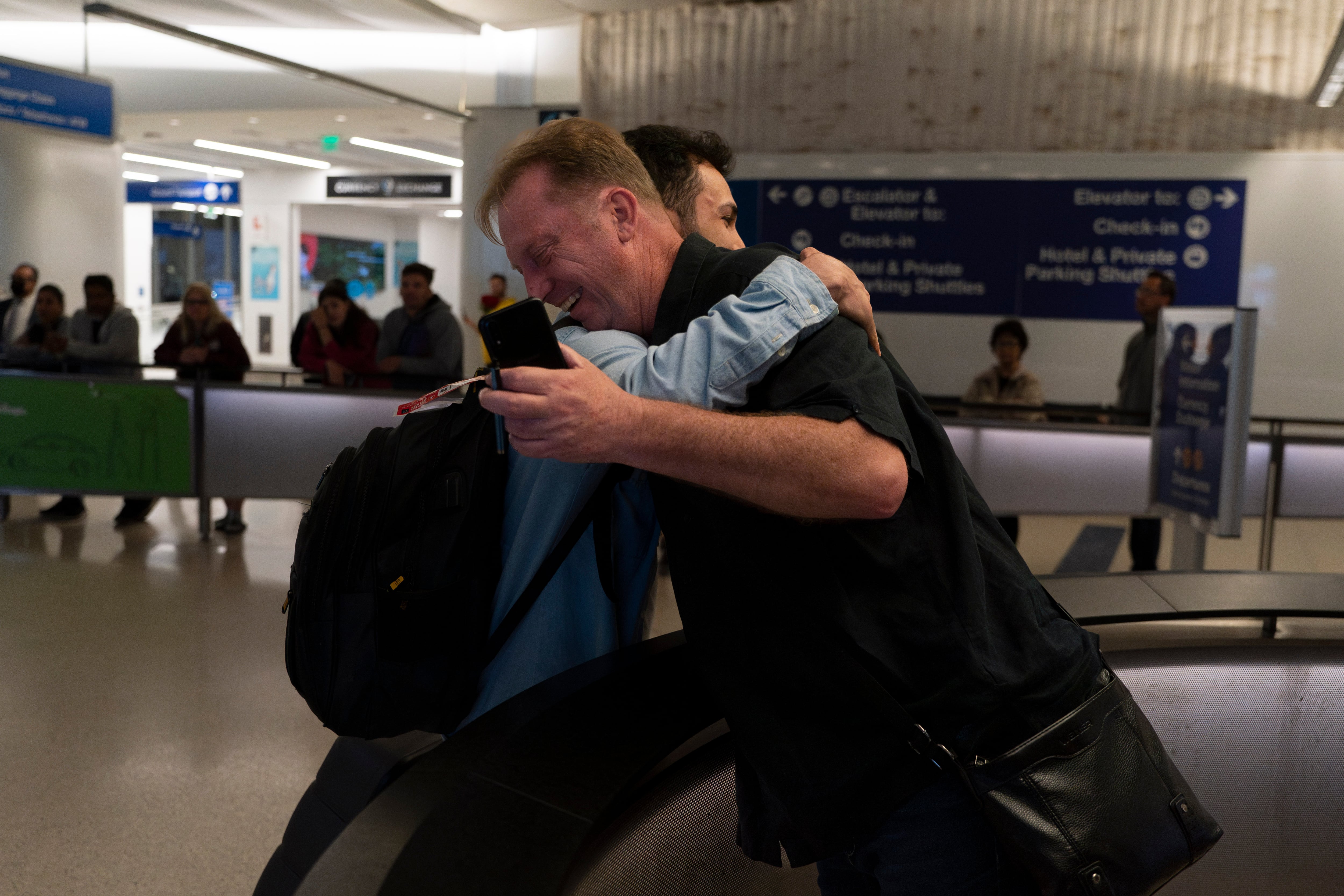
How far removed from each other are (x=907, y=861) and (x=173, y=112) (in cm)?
1137

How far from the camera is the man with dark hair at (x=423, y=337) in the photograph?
7.40 m

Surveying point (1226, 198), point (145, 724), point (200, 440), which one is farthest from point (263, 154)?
point (145, 724)

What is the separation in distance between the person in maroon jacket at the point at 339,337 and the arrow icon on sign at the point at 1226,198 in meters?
6.19

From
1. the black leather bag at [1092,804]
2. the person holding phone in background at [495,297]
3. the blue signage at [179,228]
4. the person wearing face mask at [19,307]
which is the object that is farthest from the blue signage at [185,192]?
the black leather bag at [1092,804]

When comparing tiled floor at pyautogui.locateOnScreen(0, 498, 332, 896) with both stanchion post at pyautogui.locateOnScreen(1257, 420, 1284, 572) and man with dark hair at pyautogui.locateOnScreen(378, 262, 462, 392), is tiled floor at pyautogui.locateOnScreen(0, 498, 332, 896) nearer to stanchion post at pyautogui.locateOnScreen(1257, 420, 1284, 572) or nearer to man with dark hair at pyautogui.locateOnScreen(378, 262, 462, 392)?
man with dark hair at pyautogui.locateOnScreen(378, 262, 462, 392)

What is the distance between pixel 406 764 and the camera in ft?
5.07

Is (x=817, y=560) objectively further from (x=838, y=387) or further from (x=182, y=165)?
(x=182, y=165)

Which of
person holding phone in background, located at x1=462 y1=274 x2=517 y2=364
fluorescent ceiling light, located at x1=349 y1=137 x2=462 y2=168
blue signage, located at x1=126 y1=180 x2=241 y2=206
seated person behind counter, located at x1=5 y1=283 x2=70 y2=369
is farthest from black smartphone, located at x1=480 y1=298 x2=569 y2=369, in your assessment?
blue signage, located at x1=126 y1=180 x2=241 y2=206

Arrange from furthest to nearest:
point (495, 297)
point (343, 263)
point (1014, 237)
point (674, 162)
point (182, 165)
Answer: point (343, 263), point (182, 165), point (495, 297), point (1014, 237), point (674, 162)

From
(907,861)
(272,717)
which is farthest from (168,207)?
(907,861)

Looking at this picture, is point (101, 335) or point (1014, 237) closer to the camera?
point (101, 335)

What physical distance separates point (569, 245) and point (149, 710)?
3.42 metres

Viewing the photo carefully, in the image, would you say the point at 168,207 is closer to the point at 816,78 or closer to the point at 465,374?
the point at 465,374

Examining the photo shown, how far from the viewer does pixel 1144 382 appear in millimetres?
6445
